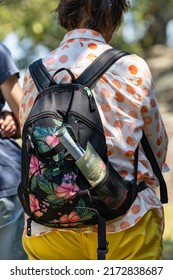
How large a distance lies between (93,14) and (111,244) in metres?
0.97

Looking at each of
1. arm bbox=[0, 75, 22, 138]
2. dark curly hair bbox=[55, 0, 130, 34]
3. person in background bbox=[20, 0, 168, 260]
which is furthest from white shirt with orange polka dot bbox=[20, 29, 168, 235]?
arm bbox=[0, 75, 22, 138]

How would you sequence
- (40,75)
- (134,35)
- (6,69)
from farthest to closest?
(134,35)
(6,69)
(40,75)

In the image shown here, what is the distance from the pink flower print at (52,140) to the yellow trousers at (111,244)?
0.38m

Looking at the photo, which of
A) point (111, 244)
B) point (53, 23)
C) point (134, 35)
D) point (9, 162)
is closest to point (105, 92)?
point (111, 244)

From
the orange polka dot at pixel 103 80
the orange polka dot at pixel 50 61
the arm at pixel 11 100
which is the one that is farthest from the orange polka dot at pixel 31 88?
the arm at pixel 11 100

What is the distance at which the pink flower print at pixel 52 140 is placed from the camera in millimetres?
2734

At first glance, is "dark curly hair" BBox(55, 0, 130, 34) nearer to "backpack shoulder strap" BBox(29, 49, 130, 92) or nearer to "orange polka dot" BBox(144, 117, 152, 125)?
"backpack shoulder strap" BBox(29, 49, 130, 92)

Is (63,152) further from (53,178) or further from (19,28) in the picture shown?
(19,28)

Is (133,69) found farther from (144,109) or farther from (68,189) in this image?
(68,189)

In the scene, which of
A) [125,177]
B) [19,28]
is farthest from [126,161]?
[19,28]

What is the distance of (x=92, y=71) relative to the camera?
2852mm

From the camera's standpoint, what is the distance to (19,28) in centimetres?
1276

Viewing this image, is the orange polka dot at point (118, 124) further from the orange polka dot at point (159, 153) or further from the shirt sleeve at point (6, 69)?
the shirt sleeve at point (6, 69)
